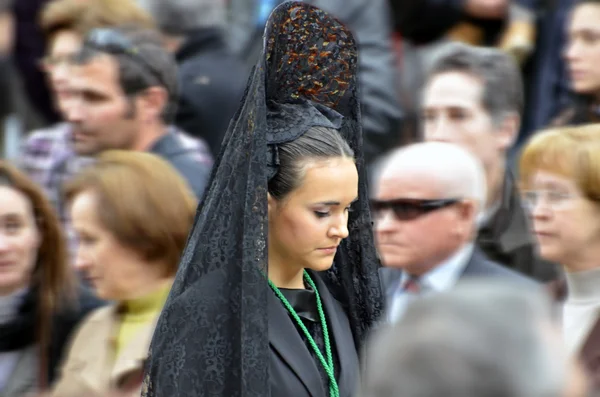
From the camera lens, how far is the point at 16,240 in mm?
4344

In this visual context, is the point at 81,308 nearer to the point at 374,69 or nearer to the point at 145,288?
the point at 145,288

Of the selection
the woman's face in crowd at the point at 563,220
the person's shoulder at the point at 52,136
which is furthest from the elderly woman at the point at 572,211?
the person's shoulder at the point at 52,136

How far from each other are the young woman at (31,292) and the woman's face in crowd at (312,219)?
1548 millimetres

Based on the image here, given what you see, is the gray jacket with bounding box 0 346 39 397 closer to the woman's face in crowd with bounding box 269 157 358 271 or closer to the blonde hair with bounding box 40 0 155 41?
the woman's face in crowd with bounding box 269 157 358 271

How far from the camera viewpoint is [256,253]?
2805 millimetres

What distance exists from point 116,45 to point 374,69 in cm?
135

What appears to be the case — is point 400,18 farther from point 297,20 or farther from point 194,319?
point 194,319

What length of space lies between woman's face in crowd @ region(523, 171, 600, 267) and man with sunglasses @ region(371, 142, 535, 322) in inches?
10.0

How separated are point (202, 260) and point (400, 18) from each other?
409 centimetres

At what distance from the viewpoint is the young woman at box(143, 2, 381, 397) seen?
279 cm

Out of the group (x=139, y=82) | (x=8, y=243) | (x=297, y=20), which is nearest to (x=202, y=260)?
(x=297, y=20)

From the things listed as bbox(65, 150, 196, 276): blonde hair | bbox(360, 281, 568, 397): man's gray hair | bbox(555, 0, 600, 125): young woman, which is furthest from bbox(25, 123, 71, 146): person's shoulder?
bbox(360, 281, 568, 397): man's gray hair

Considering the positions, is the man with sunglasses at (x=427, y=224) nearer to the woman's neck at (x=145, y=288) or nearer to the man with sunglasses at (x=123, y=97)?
the woman's neck at (x=145, y=288)

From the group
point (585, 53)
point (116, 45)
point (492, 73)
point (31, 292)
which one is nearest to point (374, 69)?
point (492, 73)
